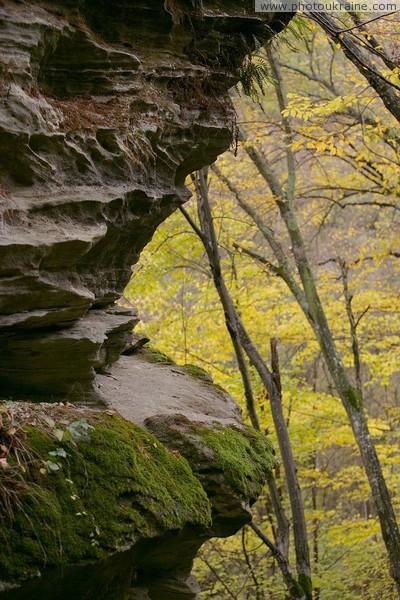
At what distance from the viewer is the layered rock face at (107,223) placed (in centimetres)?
420

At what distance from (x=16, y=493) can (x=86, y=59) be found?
3.48 metres

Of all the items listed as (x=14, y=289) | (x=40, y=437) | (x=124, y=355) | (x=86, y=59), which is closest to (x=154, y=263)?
(x=124, y=355)

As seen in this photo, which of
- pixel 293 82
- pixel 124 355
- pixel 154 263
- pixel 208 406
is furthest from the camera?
pixel 293 82

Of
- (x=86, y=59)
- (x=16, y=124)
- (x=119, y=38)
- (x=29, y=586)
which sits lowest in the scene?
(x=29, y=586)

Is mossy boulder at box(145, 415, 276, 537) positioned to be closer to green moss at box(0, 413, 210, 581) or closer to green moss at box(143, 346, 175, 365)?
green moss at box(0, 413, 210, 581)

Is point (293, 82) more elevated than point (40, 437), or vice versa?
point (293, 82)

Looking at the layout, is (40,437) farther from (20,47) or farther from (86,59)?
(86,59)

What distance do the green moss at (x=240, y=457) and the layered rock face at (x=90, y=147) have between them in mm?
1094

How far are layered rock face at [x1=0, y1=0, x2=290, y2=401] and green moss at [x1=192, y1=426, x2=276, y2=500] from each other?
109 centimetres

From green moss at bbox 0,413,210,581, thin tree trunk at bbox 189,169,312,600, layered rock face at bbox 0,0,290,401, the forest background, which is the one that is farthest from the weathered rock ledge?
the forest background

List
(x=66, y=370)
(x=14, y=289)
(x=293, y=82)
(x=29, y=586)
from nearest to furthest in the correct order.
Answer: (x=29, y=586) → (x=14, y=289) → (x=66, y=370) → (x=293, y=82)

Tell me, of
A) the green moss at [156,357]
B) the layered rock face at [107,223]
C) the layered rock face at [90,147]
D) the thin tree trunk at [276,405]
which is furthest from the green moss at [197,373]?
the layered rock face at [90,147]

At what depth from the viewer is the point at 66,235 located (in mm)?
4574

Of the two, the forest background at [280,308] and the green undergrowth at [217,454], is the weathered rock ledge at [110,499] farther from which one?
the forest background at [280,308]
